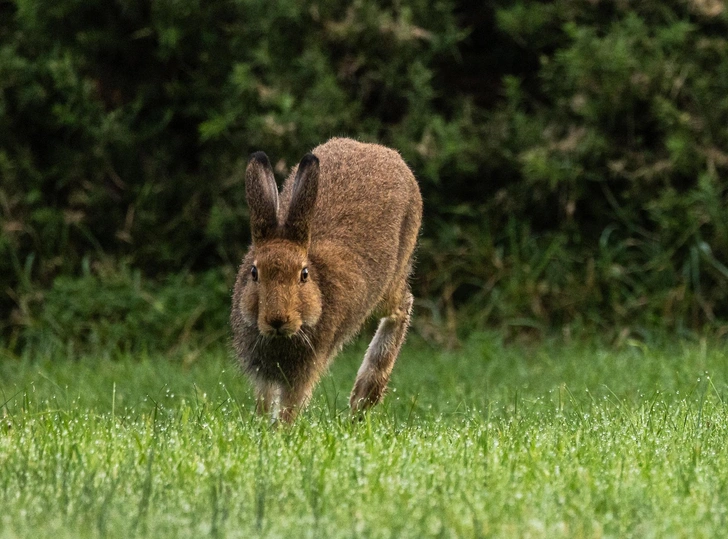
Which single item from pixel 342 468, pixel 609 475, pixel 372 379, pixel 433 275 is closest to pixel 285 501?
pixel 342 468

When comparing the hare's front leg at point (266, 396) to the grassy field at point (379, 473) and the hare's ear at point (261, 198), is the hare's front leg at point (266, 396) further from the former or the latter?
the hare's ear at point (261, 198)

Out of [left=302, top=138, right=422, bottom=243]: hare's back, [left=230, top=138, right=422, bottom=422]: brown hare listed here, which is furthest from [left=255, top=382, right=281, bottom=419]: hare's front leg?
[left=302, top=138, right=422, bottom=243]: hare's back

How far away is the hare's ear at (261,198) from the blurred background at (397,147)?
355 centimetres

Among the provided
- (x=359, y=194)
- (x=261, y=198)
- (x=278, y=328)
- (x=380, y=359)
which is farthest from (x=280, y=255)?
(x=380, y=359)

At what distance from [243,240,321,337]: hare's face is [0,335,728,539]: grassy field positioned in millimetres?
428

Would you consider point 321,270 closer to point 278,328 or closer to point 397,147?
point 278,328

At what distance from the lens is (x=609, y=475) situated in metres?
3.89

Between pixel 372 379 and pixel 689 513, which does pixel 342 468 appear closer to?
pixel 689 513

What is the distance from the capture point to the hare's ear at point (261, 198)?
19.1ft

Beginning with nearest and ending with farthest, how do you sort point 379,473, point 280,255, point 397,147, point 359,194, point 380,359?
point 379,473, point 280,255, point 359,194, point 380,359, point 397,147

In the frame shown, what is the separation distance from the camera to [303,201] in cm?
581

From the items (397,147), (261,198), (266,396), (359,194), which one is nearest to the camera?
(261,198)

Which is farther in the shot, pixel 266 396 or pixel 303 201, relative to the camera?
pixel 266 396

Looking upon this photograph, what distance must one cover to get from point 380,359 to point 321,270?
3.18 feet
